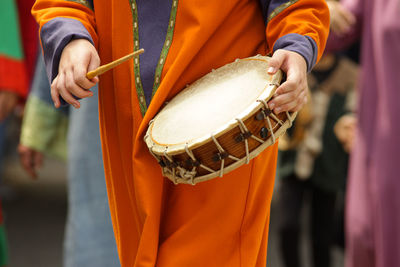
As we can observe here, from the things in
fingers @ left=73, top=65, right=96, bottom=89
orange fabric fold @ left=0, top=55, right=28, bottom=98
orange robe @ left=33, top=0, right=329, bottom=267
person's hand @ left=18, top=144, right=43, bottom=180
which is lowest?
person's hand @ left=18, top=144, right=43, bottom=180

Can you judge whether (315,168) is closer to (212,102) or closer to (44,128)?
(44,128)

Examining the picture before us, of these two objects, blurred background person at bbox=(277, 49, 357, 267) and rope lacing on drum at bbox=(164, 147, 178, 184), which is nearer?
rope lacing on drum at bbox=(164, 147, 178, 184)

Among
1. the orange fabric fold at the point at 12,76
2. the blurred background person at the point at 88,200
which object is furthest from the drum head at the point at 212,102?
the orange fabric fold at the point at 12,76

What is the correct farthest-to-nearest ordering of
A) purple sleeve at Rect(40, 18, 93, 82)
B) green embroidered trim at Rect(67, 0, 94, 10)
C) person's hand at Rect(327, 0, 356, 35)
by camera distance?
person's hand at Rect(327, 0, 356, 35) < green embroidered trim at Rect(67, 0, 94, 10) < purple sleeve at Rect(40, 18, 93, 82)

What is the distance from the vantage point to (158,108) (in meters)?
1.53

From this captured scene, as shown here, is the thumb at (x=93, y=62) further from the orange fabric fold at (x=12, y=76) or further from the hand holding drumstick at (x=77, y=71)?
the orange fabric fold at (x=12, y=76)

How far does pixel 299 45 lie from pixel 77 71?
0.45 m

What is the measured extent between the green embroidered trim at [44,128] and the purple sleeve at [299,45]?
4.97ft

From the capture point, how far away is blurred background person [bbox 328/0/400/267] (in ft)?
7.96

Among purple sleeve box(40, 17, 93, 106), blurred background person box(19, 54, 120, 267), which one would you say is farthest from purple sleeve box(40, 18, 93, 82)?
blurred background person box(19, 54, 120, 267)

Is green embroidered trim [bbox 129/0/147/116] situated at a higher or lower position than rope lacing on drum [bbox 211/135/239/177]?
higher

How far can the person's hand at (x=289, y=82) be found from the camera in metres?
1.39

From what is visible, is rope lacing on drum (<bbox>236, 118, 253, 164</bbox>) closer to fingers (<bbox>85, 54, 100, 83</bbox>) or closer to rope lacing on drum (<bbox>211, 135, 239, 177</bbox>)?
rope lacing on drum (<bbox>211, 135, 239, 177</bbox>)

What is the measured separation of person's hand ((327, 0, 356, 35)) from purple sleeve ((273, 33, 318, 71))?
1191 mm
